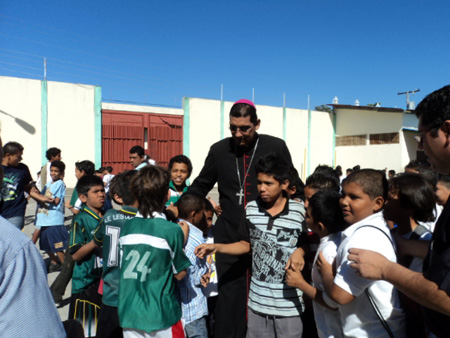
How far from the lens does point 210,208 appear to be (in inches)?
134

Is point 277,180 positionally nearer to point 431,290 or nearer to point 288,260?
point 288,260

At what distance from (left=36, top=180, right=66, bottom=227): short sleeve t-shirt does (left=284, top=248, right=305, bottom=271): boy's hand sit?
176 inches

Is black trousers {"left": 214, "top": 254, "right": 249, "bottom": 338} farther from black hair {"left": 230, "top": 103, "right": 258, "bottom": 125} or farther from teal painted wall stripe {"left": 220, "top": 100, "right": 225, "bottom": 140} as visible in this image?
teal painted wall stripe {"left": 220, "top": 100, "right": 225, "bottom": 140}

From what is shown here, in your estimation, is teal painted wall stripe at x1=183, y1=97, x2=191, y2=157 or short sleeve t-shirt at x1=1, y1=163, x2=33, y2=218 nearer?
short sleeve t-shirt at x1=1, y1=163, x2=33, y2=218

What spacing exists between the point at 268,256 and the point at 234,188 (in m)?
0.84

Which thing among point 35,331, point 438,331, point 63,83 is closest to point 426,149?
point 438,331

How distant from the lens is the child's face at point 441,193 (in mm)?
2998

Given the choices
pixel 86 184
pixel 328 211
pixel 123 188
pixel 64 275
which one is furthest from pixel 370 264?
pixel 86 184

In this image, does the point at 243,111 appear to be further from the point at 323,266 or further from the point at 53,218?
the point at 53,218

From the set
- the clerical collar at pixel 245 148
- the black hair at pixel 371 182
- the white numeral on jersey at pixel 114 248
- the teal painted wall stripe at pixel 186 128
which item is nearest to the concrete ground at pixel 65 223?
the white numeral on jersey at pixel 114 248

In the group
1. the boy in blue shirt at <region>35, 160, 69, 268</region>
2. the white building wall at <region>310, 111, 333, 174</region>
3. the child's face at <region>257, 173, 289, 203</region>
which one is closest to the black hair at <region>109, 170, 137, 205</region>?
the child's face at <region>257, 173, 289, 203</region>

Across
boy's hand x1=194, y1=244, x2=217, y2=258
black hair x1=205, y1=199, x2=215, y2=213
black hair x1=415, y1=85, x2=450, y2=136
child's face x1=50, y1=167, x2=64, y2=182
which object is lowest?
boy's hand x1=194, y1=244, x2=217, y2=258

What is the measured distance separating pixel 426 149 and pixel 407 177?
1.19 meters

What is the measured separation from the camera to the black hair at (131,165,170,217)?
2467mm
